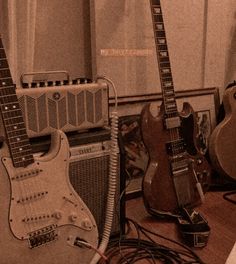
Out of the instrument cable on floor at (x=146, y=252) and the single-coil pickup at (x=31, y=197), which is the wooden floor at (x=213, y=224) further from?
the single-coil pickup at (x=31, y=197)

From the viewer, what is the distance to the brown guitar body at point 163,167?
138 cm

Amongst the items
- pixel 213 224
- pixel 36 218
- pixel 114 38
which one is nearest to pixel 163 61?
pixel 114 38

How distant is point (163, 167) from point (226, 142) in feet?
1.52

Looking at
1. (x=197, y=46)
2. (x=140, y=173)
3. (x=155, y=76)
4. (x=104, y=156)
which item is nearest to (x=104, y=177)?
(x=104, y=156)

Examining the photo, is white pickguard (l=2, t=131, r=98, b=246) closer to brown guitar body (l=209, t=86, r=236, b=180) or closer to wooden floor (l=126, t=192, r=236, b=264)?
wooden floor (l=126, t=192, r=236, b=264)

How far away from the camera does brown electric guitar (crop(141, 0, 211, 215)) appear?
139 centimetres

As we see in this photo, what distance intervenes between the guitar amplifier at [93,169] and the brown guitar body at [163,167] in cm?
18

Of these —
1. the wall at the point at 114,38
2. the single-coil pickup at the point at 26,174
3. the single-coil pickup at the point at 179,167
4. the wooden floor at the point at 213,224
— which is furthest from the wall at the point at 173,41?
the single-coil pickup at the point at 26,174

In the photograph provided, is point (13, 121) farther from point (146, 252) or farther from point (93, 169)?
point (146, 252)

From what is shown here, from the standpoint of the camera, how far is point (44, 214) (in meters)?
1.01

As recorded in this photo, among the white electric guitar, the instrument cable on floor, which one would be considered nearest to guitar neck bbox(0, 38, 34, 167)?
the white electric guitar

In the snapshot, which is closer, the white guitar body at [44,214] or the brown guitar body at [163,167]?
the white guitar body at [44,214]

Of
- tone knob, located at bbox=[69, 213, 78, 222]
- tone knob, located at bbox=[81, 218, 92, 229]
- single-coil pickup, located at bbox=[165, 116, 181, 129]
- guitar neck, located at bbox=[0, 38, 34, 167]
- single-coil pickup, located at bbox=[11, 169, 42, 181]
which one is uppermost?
guitar neck, located at bbox=[0, 38, 34, 167]

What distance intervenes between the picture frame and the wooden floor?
12 cm
